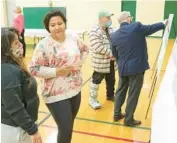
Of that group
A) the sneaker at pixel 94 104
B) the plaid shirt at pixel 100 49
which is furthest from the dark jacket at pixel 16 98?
the sneaker at pixel 94 104

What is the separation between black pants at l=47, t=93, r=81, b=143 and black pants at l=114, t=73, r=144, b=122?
1.12 meters

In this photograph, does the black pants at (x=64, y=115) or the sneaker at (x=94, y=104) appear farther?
the sneaker at (x=94, y=104)

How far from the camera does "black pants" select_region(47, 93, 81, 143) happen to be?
209 centimetres

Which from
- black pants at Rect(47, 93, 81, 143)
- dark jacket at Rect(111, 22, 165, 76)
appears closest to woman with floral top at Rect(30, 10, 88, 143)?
black pants at Rect(47, 93, 81, 143)

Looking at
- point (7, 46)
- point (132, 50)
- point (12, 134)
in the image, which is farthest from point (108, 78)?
point (7, 46)

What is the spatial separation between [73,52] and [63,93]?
0.34 m

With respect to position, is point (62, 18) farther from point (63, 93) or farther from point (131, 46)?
point (131, 46)

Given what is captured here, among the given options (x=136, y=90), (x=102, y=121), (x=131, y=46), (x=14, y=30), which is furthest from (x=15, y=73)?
(x=102, y=121)

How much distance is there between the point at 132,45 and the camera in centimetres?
296

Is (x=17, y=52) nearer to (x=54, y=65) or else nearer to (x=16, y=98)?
(x=16, y=98)

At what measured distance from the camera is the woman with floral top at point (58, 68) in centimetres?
203

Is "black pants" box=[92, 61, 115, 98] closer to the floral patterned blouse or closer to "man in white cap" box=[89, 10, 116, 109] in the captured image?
"man in white cap" box=[89, 10, 116, 109]

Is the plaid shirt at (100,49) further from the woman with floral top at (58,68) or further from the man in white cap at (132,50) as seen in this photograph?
the woman with floral top at (58,68)

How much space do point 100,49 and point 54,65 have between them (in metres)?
1.45
